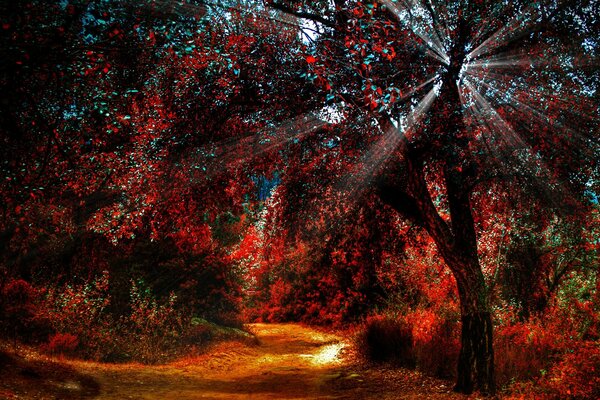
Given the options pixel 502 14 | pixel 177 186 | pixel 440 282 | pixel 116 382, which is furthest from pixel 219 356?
pixel 502 14

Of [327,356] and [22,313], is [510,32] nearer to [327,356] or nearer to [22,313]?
[327,356]

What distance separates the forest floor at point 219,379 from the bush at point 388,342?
19.1 inches

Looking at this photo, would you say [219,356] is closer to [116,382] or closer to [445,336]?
[116,382]

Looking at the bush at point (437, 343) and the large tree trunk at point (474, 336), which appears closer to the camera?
the large tree trunk at point (474, 336)

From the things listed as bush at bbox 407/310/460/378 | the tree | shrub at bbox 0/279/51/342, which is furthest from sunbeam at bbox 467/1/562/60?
shrub at bbox 0/279/51/342

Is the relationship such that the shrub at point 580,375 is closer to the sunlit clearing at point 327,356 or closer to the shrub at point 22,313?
the sunlit clearing at point 327,356

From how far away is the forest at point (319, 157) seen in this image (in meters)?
6.88

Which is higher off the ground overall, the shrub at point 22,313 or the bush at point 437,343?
the shrub at point 22,313

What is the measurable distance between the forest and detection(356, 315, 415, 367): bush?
83 mm

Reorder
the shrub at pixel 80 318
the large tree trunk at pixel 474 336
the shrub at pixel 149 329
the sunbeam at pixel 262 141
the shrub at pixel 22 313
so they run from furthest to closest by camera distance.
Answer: the shrub at pixel 149 329 → the shrub at pixel 80 318 → the shrub at pixel 22 313 → the sunbeam at pixel 262 141 → the large tree trunk at pixel 474 336

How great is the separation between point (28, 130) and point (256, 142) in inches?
190

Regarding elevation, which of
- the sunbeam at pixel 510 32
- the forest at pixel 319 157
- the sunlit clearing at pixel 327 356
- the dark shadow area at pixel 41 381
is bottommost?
the sunlit clearing at pixel 327 356

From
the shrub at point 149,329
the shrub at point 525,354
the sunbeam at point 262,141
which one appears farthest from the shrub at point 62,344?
the shrub at point 525,354

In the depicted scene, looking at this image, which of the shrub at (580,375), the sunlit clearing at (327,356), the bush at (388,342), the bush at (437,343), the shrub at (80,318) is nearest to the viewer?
the shrub at (580,375)
